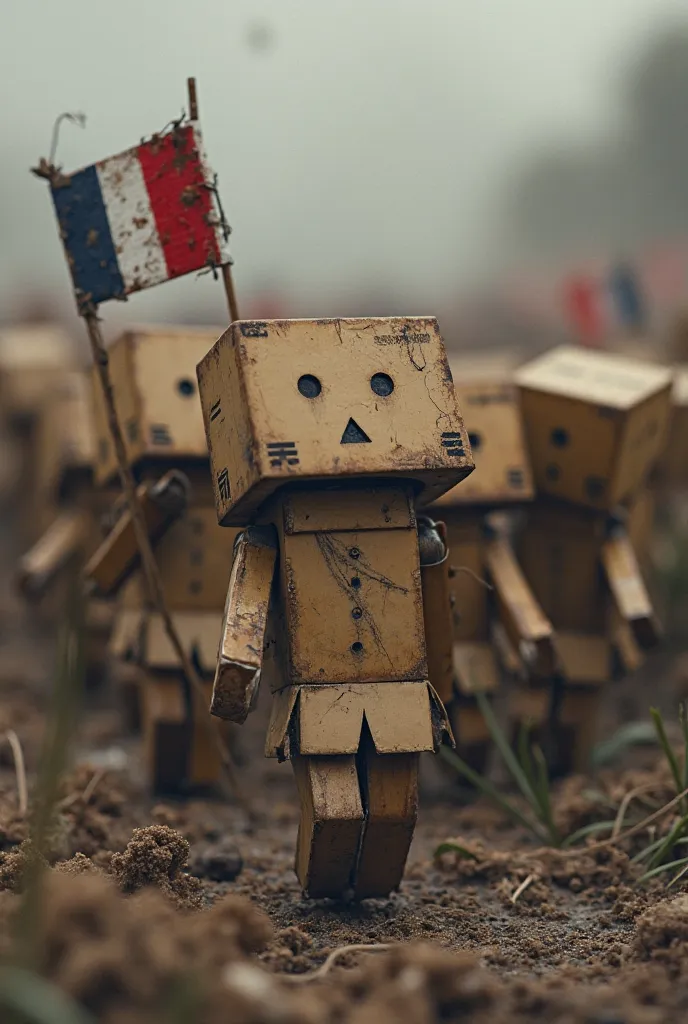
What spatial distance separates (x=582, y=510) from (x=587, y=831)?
177 centimetres

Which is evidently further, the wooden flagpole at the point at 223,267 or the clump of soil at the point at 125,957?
the wooden flagpole at the point at 223,267

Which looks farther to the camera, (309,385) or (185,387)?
(185,387)

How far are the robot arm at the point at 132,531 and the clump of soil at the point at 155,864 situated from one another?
1491mm

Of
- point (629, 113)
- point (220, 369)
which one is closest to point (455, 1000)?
point (220, 369)

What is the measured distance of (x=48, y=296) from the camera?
22.8 metres

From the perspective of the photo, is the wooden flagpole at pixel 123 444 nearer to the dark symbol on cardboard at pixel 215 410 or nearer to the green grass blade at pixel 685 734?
the dark symbol on cardboard at pixel 215 410

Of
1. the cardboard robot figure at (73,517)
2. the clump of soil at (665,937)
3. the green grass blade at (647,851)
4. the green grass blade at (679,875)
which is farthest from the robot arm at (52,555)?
the clump of soil at (665,937)

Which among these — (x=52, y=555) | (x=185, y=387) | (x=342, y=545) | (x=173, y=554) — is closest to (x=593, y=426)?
(x=185, y=387)

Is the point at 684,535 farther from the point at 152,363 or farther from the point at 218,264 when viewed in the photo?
the point at 218,264

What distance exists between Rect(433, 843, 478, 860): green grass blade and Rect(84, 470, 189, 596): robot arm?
1.57 meters

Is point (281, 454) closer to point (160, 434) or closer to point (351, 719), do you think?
point (351, 719)

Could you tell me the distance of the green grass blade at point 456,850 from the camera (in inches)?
190

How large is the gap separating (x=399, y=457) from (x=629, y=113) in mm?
22778

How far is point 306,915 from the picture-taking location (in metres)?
4.41
